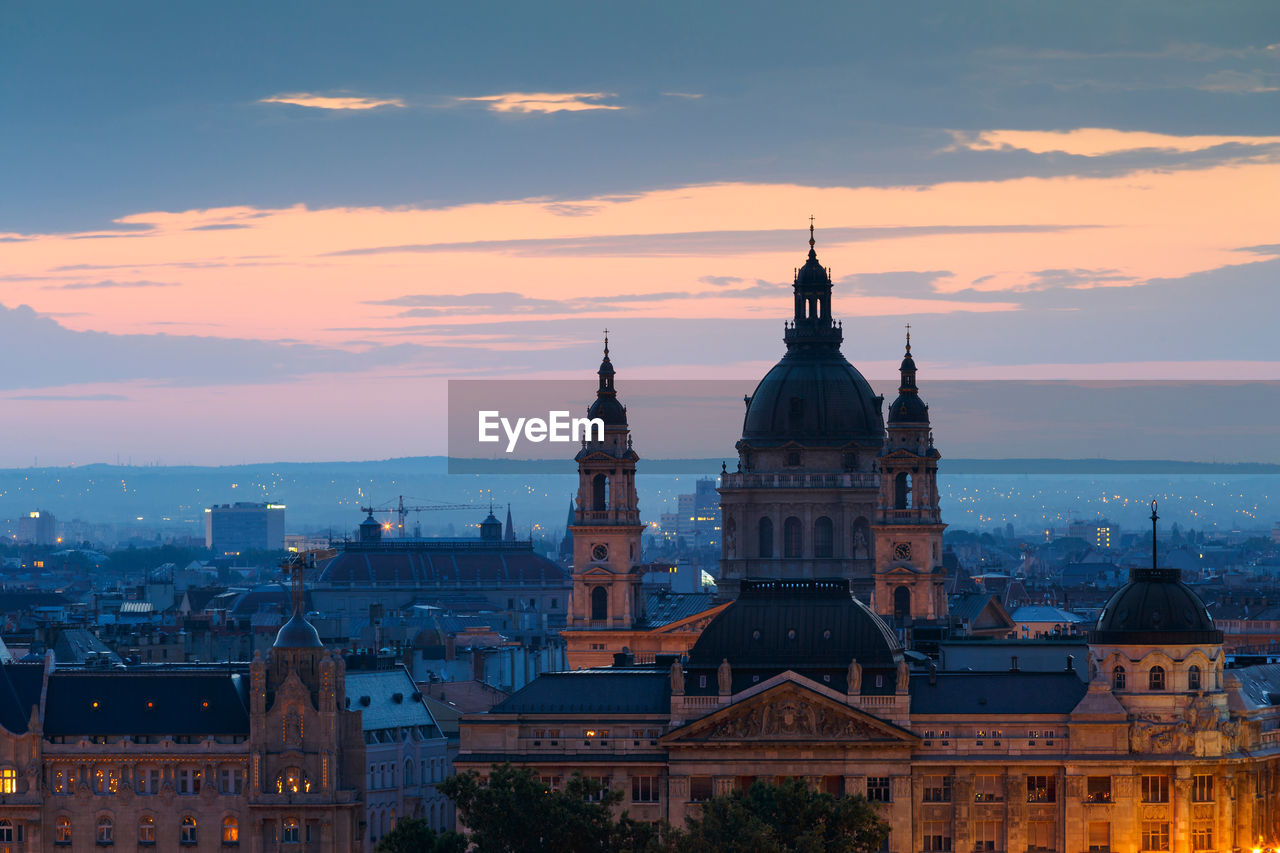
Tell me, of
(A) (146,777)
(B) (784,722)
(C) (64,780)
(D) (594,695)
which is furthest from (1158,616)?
(C) (64,780)

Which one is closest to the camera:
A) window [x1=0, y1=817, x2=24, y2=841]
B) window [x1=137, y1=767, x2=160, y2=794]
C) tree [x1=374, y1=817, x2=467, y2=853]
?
tree [x1=374, y1=817, x2=467, y2=853]

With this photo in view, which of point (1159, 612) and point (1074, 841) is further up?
point (1159, 612)

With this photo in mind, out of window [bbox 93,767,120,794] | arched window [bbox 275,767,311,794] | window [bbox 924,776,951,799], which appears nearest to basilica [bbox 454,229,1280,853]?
window [bbox 924,776,951,799]

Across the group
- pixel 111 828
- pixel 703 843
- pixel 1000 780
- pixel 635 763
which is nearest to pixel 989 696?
pixel 1000 780

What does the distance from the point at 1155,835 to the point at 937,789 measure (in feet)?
37.4

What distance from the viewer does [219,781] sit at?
19000cm

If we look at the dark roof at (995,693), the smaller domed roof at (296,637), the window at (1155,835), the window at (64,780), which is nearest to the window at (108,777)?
the window at (64,780)

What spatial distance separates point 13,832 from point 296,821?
Result: 1527 cm

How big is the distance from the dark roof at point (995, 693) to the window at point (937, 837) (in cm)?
583

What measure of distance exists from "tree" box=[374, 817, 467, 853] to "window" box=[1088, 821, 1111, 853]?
116ft

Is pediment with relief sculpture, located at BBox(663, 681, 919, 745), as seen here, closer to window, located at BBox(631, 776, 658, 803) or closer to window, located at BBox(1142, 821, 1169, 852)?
window, located at BBox(631, 776, 658, 803)

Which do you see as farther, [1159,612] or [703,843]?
[1159,612]

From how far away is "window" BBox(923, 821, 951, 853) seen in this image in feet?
602

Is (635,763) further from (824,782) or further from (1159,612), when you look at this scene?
(1159,612)
